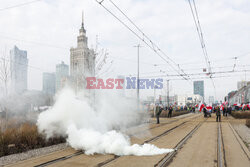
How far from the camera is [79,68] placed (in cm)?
2055

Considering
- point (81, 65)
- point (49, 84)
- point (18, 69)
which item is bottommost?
point (49, 84)

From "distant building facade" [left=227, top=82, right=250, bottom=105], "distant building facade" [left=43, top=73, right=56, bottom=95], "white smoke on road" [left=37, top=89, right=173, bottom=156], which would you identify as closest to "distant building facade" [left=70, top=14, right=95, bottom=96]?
"distant building facade" [left=43, top=73, right=56, bottom=95]

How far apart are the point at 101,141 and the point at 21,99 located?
35.6 feet

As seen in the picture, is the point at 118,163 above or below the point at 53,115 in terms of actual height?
below

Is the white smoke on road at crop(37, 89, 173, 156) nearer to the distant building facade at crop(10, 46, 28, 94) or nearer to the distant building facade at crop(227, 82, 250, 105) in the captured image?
the distant building facade at crop(10, 46, 28, 94)

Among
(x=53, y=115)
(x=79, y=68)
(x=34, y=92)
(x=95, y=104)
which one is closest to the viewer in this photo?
(x=53, y=115)

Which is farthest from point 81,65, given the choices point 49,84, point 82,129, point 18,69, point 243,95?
point 243,95

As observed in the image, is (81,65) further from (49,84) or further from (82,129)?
(82,129)

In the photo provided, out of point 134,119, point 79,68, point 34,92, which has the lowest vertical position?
point 134,119

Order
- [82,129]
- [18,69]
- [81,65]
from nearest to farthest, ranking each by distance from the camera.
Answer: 1. [82,129]
2. [18,69]
3. [81,65]

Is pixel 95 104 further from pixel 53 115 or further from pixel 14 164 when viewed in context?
pixel 14 164

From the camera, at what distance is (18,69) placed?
15469 millimetres

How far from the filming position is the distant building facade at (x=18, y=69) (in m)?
14.8

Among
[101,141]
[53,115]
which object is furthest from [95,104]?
[101,141]
